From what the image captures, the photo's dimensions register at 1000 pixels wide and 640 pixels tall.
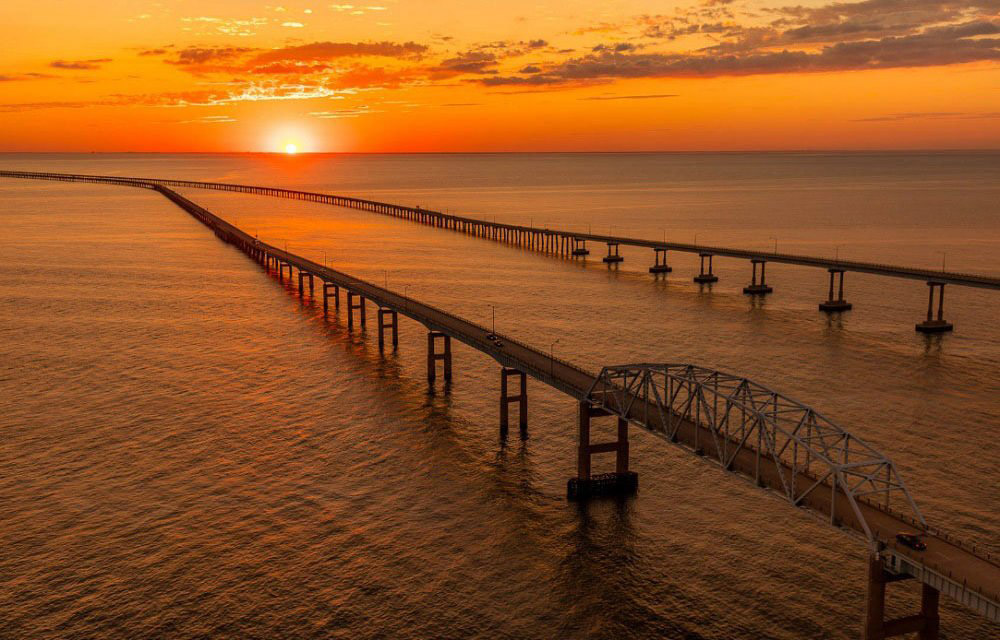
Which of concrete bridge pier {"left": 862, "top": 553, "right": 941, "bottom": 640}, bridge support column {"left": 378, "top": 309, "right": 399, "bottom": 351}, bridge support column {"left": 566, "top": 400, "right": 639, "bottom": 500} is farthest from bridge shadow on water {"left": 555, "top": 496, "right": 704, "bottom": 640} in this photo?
bridge support column {"left": 378, "top": 309, "right": 399, "bottom": 351}

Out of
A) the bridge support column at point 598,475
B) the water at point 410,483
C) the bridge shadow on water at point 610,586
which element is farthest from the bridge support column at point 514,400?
the bridge shadow on water at point 610,586

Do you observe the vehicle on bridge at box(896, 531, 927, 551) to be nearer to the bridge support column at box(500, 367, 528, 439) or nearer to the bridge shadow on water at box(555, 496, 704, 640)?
the bridge shadow on water at box(555, 496, 704, 640)

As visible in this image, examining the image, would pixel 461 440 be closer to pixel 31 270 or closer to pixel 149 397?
pixel 149 397

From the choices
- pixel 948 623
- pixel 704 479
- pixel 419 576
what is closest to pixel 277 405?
pixel 419 576

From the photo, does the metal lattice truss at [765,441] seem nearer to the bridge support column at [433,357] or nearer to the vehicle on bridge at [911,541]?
the vehicle on bridge at [911,541]

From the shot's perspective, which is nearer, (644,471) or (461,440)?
(644,471)

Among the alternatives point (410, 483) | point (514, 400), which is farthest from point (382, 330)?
point (410, 483)

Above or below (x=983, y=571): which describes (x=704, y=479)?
below
